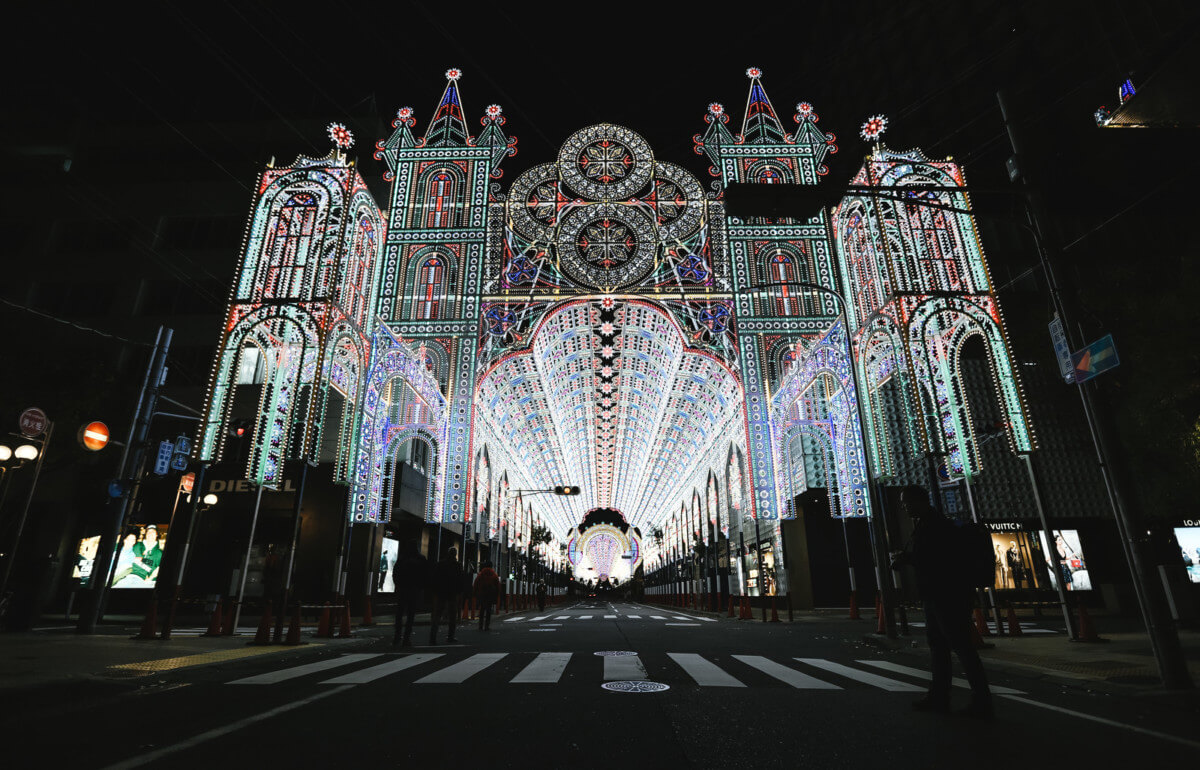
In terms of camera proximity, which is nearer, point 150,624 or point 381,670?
point 381,670

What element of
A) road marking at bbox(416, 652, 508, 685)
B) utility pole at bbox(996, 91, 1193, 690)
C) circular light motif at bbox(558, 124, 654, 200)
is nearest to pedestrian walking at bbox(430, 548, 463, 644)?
road marking at bbox(416, 652, 508, 685)

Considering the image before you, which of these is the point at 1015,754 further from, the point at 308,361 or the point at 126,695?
the point at 308,361

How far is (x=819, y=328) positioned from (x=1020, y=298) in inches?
442

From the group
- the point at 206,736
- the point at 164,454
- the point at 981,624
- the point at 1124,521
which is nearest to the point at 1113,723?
the point at 1124,521

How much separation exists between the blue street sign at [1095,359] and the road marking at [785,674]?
4997mm

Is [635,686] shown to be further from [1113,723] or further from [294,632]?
[294,632]

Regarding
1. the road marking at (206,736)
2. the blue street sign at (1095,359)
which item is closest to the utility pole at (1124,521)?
the blue street sign at (1095,359)

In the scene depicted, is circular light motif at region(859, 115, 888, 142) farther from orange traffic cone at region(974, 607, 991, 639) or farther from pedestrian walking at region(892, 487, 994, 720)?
pedestrian walking at region(892, 487, 994, 720)

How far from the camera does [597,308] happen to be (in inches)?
1233

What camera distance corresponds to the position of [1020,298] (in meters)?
29.3

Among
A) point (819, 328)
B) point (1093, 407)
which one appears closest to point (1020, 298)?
point (819, 328)

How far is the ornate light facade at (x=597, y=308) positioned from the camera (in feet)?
57.6

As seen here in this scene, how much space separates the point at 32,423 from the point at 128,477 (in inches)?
107

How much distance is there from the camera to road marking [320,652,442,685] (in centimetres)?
680
